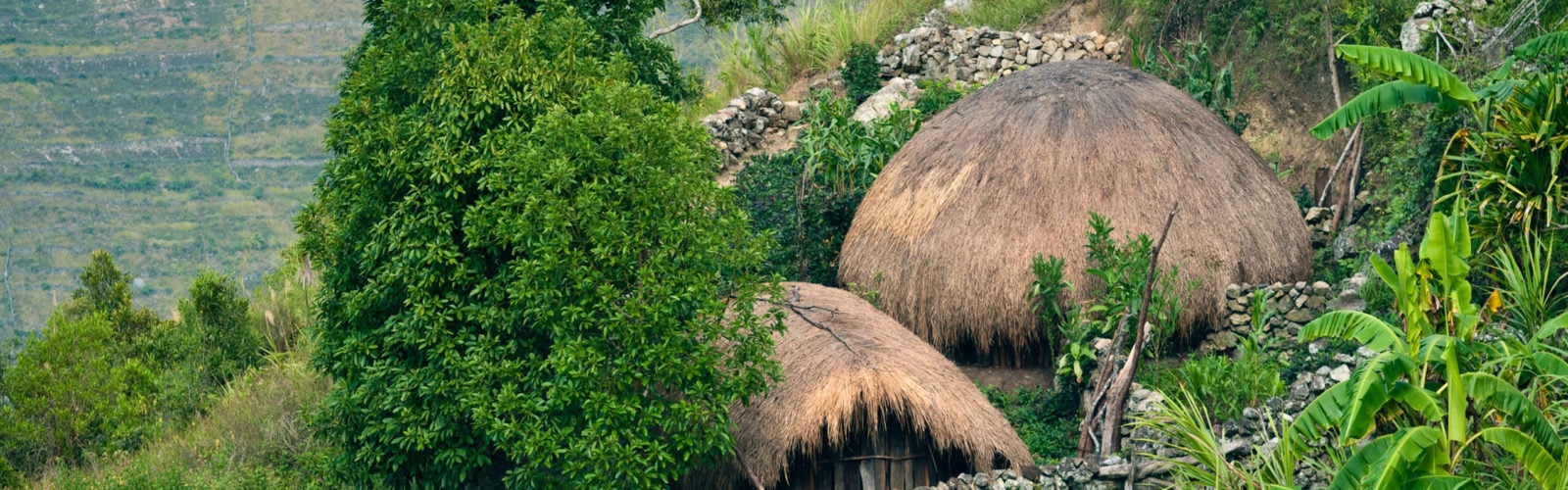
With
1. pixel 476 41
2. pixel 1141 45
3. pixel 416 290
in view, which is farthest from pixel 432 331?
pixel 1141 45

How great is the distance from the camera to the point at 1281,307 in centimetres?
1327

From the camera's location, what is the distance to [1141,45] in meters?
19.5

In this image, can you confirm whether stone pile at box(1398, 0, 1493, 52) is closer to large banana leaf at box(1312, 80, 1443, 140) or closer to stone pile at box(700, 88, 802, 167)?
large banana leaf at box(1312, 80, 1443, 140)

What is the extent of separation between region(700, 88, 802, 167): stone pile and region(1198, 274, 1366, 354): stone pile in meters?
7.56

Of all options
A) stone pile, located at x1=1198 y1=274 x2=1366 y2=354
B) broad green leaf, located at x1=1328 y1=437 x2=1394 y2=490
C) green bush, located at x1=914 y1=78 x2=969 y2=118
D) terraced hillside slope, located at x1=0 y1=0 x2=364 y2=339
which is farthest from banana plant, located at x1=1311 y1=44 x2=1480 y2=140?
terraced hillside slope, located at x1=0 y1=0 x2=364 y2=339

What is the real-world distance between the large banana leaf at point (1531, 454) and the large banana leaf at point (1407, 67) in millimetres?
2858

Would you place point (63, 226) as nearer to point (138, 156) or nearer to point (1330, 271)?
point (138, 156)

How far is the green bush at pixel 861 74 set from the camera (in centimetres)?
2009

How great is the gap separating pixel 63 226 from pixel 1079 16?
31.8 meters

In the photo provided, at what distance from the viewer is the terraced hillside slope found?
134 ft

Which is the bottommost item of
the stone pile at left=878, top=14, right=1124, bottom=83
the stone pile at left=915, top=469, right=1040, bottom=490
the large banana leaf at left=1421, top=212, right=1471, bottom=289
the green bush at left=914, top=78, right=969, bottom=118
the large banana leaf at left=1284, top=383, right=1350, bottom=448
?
the stone pile at left=915, top=469, right=1040, bottom=490

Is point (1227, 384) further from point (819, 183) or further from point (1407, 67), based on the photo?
point (819, 183)

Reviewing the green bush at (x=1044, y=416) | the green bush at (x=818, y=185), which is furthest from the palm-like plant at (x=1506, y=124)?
the green bush at (x=818, y=185)

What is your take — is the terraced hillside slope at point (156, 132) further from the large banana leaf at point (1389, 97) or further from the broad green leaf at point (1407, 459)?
the broad green leaf at point (1407, 459)
